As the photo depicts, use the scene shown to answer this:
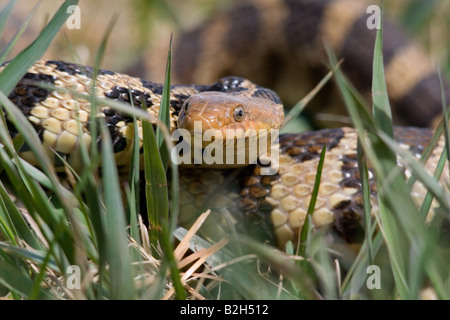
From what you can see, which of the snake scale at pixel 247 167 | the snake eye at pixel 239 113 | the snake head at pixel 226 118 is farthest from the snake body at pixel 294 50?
the snake eye at pixel 239 113

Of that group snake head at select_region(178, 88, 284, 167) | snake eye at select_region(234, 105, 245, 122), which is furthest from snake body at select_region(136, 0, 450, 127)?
snake eye at select_region(234, 105, 245, 122)

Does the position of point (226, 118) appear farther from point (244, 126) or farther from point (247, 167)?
point (247, 167)

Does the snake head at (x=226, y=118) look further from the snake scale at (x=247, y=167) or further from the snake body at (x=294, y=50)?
the snake body at (x=294, y=50)

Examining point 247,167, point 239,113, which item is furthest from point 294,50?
point 239,113

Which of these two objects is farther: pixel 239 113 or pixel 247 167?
pixel 247 167

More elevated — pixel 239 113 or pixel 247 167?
pixel 239 113

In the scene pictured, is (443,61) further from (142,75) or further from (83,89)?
(83,89)

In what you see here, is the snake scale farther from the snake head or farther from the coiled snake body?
the snake head

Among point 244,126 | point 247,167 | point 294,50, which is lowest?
point 247,167
